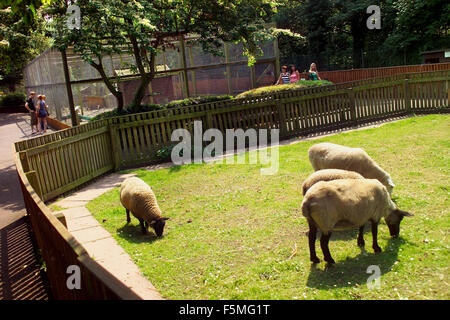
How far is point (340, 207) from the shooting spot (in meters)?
5.25

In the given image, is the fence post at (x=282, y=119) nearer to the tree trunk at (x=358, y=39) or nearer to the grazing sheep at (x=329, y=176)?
the grazing sheep at (x=329, y=176)

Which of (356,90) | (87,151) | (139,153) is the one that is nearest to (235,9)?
(356,90)

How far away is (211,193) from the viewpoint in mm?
9047

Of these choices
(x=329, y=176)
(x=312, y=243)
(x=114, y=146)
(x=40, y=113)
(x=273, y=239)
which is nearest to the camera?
(x=312, y=243)

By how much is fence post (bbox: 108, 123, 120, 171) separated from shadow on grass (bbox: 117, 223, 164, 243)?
470cm

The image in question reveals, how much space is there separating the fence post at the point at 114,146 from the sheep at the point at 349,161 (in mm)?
6383

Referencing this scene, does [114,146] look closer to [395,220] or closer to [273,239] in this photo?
[273,239]

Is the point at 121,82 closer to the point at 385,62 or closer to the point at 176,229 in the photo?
the point at 176,229

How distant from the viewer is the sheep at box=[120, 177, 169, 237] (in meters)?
6.96

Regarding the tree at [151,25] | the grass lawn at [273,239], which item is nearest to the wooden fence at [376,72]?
the tree at [151,25]

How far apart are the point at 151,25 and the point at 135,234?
8.12m

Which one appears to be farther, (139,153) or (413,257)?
(139,153)

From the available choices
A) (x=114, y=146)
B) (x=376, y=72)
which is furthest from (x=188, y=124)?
(x=376, y=72)

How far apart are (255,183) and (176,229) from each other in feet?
8.93
